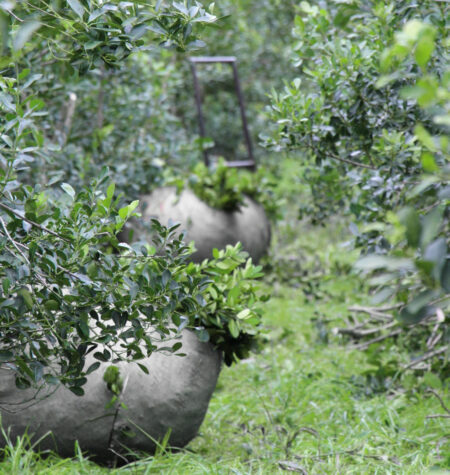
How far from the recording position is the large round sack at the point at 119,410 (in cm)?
223

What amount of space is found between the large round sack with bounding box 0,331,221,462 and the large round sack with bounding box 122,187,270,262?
2.34 meters

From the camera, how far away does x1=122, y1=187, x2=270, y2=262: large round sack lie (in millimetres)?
4828

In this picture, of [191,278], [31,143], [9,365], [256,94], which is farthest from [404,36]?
[256,94]

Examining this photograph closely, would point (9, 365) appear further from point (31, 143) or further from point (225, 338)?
point (31, 143)

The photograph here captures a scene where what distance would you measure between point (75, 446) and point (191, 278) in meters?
0.80

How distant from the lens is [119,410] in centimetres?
230

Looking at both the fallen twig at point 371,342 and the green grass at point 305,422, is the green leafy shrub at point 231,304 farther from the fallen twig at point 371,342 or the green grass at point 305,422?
the fallen twig at point 371,342

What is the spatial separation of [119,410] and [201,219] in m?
2.72

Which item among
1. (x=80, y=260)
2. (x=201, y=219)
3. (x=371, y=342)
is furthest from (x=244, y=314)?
(x=201, y=219)

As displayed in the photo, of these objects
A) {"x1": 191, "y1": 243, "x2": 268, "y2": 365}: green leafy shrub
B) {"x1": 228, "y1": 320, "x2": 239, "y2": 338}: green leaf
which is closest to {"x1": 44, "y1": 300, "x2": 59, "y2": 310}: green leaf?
{"x1": 191, "y1": 243, "x2": 268, "y2": 365}: green leafy shrub

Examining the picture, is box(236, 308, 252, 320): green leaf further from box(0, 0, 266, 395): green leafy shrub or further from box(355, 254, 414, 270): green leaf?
box(355, 254, 414, 270): green leaf

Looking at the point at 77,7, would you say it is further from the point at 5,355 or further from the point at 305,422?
the point at 305,422

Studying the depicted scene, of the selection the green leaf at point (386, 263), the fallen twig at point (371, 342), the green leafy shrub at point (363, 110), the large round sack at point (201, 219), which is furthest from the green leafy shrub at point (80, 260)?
the large round sack at point (201, 219)

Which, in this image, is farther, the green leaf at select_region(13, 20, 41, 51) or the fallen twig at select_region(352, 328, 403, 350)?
the fallen twig at select_region(352, 328, 403, 350)
